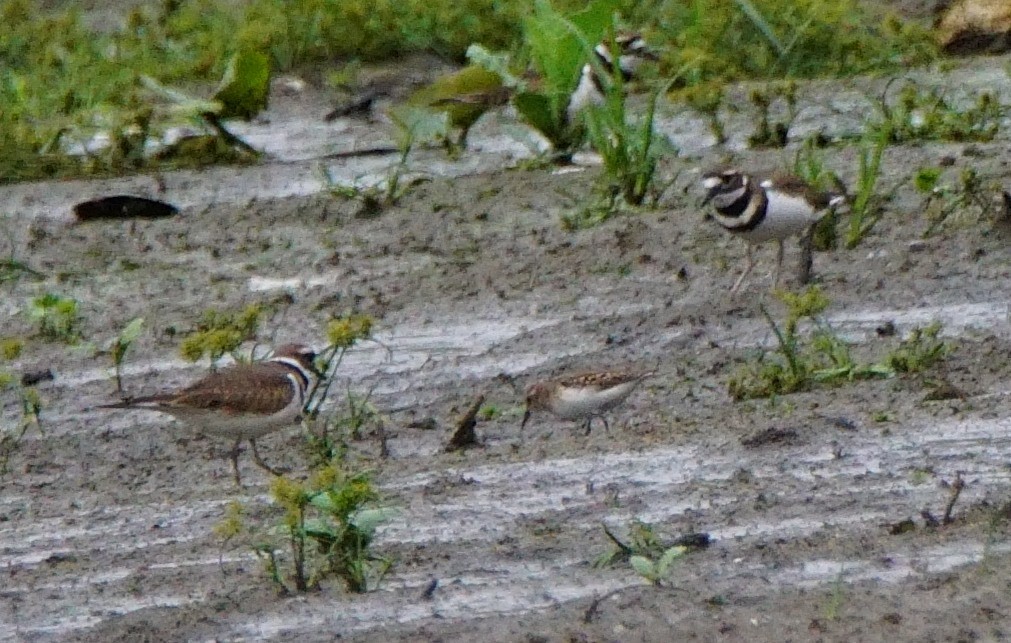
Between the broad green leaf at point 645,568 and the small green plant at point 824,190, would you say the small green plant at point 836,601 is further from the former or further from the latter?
the small green plant at point 824,190

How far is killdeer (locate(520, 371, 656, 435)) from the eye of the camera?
24.7 ft

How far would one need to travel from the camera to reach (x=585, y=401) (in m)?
7.53

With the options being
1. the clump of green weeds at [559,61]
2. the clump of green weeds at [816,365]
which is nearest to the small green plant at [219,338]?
the clump of green weeds at [816,365]

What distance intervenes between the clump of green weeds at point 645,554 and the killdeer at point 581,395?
1.63 metres

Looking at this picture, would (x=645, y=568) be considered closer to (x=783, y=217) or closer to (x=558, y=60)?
(x=783, y=217)

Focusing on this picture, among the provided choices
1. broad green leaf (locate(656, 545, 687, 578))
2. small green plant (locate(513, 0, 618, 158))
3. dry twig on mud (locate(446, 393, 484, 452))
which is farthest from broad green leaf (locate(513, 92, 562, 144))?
broad green leaf (locate(656, 545, 687, 578))

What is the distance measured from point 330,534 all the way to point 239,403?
2058 millimetres

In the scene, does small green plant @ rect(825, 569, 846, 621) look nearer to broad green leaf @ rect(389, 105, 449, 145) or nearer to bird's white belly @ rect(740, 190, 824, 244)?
bird's white belly @ rect(740, 190, 824, 244)

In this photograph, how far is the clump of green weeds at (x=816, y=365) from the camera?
7.57 metres

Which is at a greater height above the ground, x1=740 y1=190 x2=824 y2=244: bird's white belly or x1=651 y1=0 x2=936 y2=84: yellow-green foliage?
x1=740 y1=190 x2=824 y2=244: bird's white belly

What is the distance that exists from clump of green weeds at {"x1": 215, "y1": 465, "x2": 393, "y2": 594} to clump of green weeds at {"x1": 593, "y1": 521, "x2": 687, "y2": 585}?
572 mm

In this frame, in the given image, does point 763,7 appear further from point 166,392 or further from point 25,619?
point 25,619

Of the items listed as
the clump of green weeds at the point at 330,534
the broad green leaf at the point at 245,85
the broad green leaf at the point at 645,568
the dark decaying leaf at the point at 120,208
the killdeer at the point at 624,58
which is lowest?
the dark decaying leaf at the point at 120,208

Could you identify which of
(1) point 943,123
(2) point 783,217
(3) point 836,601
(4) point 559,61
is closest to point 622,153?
(4) point 559,61
